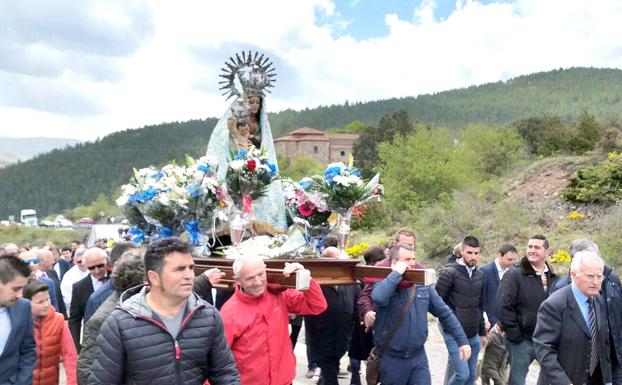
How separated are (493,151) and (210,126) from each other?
104768 mm

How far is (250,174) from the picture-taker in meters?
6.66

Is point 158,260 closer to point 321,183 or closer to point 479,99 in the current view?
point 321,183

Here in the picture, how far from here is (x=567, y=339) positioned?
5508mm

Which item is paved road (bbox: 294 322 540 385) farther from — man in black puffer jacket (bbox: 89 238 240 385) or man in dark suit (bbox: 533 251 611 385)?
man in black puffer jacket (bbox: 89 238 240 385)

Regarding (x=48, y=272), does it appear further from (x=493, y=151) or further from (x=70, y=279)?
(x=493, y=151)

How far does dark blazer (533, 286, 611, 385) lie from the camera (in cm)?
546

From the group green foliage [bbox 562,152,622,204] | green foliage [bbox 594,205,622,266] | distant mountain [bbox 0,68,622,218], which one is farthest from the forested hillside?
green foliage [bbox 594,205,622,266]

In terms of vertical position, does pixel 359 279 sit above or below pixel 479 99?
below

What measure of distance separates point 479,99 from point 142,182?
12373 cm

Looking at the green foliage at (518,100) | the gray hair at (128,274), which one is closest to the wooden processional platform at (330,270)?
the gray hair at (128,274)

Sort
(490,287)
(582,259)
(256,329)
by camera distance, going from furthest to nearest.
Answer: (490,287) → (582,259) → (256,329)

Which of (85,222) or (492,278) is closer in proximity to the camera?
(492,278)

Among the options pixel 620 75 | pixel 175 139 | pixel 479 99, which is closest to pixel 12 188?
pixel 175 139

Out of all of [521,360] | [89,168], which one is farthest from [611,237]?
[89,168]
